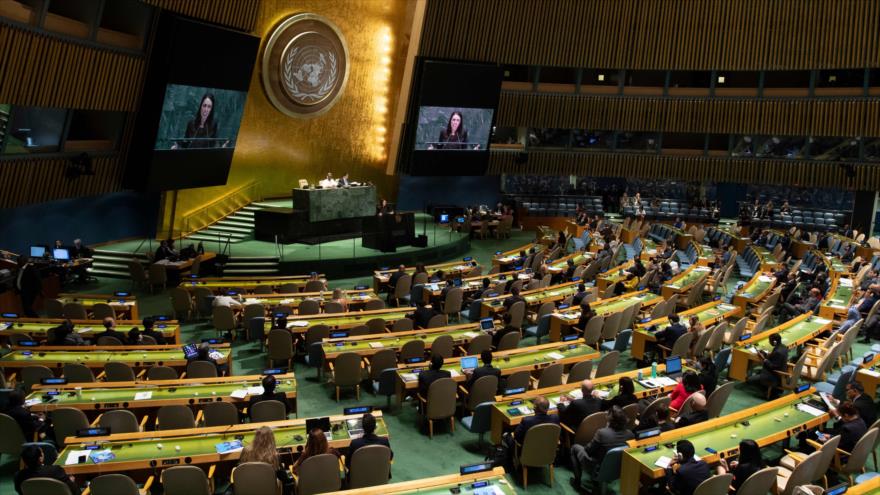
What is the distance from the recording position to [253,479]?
249 inches

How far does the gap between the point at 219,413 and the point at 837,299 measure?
12730 millimetres

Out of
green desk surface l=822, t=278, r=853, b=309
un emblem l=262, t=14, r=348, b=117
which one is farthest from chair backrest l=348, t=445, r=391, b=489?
un emblem l=262, t=14, r=348, b=117

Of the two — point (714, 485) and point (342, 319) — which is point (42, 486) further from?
point (342, 319)

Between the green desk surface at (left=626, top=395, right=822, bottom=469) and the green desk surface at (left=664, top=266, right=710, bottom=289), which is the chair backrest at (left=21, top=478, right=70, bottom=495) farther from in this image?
the green desk surface at (left=664, top=266, right=710, bottom=289)

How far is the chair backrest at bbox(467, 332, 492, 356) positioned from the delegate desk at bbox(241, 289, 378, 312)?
12.3 feet

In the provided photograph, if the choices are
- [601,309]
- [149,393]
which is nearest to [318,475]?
Answer: [149,393]

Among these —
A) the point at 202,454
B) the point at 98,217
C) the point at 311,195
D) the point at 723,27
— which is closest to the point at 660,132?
the point at 723,27

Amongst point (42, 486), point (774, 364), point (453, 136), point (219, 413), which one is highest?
point (453, 136)

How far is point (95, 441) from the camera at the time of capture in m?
6.92

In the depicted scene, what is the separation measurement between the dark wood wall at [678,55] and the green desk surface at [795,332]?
51.9 feet

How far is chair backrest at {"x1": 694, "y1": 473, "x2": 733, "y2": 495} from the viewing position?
6348 mm

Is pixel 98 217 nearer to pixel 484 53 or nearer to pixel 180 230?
pixel 180 230

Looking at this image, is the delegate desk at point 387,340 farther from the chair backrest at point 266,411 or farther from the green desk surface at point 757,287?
the green desk surface at point 757,287

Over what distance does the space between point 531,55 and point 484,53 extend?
6.66 feet
